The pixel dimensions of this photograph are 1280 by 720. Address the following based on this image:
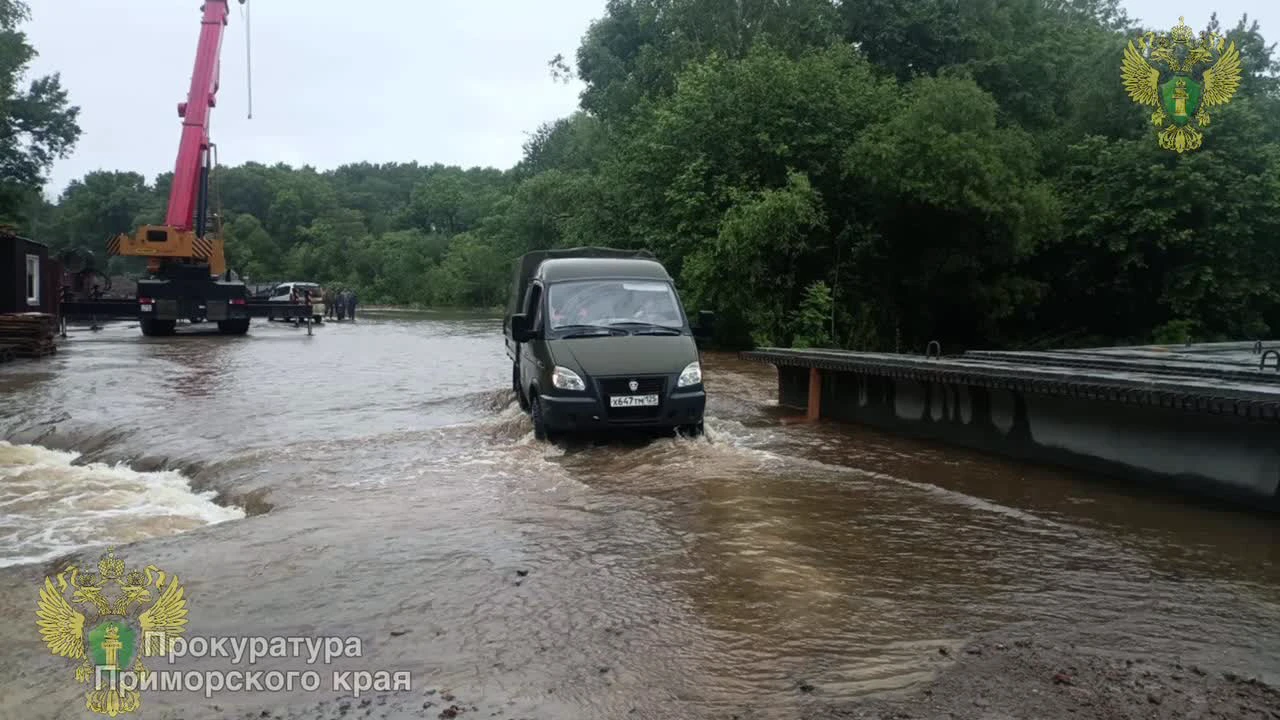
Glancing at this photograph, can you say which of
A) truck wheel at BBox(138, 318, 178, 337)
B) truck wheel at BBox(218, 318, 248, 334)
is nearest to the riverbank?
truck wheel at BBox(138, 318, 178, 337)

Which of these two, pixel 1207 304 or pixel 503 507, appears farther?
pixel 1207 304

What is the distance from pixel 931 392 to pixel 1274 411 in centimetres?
483

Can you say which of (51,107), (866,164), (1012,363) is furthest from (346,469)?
(51,107)

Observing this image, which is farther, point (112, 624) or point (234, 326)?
point (234, 326)

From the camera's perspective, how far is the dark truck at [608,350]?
10398 mm

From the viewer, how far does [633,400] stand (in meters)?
10.4

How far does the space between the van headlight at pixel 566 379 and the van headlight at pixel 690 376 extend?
3.52 ft

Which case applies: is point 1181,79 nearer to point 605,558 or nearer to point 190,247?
point 605,558

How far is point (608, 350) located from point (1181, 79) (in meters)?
11.9

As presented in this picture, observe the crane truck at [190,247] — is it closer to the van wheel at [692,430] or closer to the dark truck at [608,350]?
the dark truck at [608,350]

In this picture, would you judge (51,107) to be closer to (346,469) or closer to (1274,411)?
(346,469)

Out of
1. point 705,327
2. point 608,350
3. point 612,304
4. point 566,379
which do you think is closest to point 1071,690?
point 566,379

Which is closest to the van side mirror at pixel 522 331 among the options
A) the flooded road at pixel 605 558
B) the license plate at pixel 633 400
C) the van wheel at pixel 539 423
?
the van wheel at pixel 539 423

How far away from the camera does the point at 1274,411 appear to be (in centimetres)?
711
